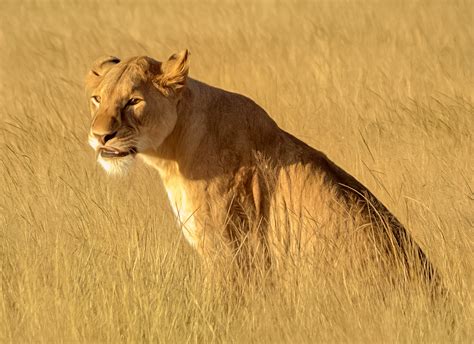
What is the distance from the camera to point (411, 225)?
20.2 feet

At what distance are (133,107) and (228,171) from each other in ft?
1.65

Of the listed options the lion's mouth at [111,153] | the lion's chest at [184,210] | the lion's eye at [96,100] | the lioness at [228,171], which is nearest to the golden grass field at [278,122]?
the lion's chest at [184,210]

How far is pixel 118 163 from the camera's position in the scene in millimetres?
5172

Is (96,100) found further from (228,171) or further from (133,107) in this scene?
(228,171)

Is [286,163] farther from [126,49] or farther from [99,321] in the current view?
[126,49]

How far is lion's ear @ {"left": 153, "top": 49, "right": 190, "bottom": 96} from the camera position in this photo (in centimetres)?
530

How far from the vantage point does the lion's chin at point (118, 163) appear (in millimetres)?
5168

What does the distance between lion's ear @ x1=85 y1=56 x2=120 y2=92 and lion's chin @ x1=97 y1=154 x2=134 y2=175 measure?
0.43 m

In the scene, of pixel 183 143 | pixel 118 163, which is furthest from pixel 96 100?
pixel 183 143

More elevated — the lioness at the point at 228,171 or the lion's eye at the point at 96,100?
the lion's eye at the point at 96,100

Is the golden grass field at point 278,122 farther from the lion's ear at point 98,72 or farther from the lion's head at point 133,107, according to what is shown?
the lion's ear at point 98,72

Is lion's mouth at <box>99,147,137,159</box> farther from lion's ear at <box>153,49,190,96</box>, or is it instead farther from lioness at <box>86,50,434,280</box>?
lion's ear at <box>153,49,190,96</box>

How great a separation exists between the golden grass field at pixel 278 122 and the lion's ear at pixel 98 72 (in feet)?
2.17

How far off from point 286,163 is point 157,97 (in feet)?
2.13
